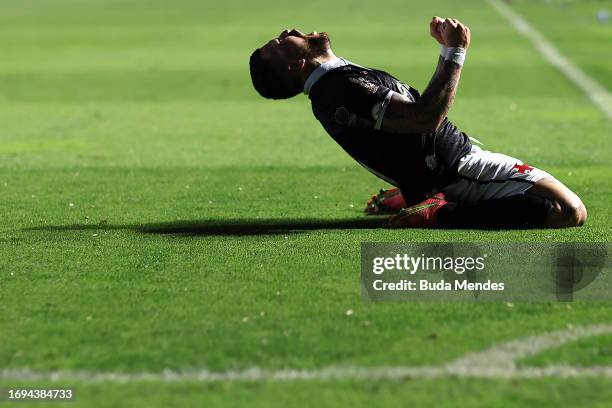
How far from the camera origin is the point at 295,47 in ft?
27.2

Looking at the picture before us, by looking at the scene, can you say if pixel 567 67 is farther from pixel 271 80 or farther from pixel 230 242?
pixel 230 242

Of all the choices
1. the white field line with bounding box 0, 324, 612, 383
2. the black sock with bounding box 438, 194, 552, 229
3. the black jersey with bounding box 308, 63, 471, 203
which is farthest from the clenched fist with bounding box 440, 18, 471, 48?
the white field line with bounding box 0, 324, 612, 383

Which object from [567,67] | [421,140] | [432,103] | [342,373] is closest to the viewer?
[342,373]

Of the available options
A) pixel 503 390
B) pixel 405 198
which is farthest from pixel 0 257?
pixel 503 390

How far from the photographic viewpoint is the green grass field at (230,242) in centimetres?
522

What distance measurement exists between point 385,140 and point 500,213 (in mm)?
865

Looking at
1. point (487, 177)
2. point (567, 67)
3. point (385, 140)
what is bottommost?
point (567, 67)

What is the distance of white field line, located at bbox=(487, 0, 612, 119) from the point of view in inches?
750

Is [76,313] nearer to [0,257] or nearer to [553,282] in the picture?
[0,257]

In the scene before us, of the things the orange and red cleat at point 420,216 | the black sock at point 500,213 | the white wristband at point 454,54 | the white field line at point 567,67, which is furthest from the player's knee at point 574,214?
the white field line at point 567,67

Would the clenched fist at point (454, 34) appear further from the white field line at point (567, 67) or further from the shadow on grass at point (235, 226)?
the white field line at point (567, 67)

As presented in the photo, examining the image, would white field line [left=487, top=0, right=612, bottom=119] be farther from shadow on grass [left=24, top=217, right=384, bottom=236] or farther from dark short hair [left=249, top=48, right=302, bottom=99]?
dark short hair [left=249, top=48, right=302, bottom=99]

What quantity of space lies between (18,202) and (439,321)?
16.4 ft

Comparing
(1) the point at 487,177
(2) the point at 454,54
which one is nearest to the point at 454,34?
(2) the point at 454,54
